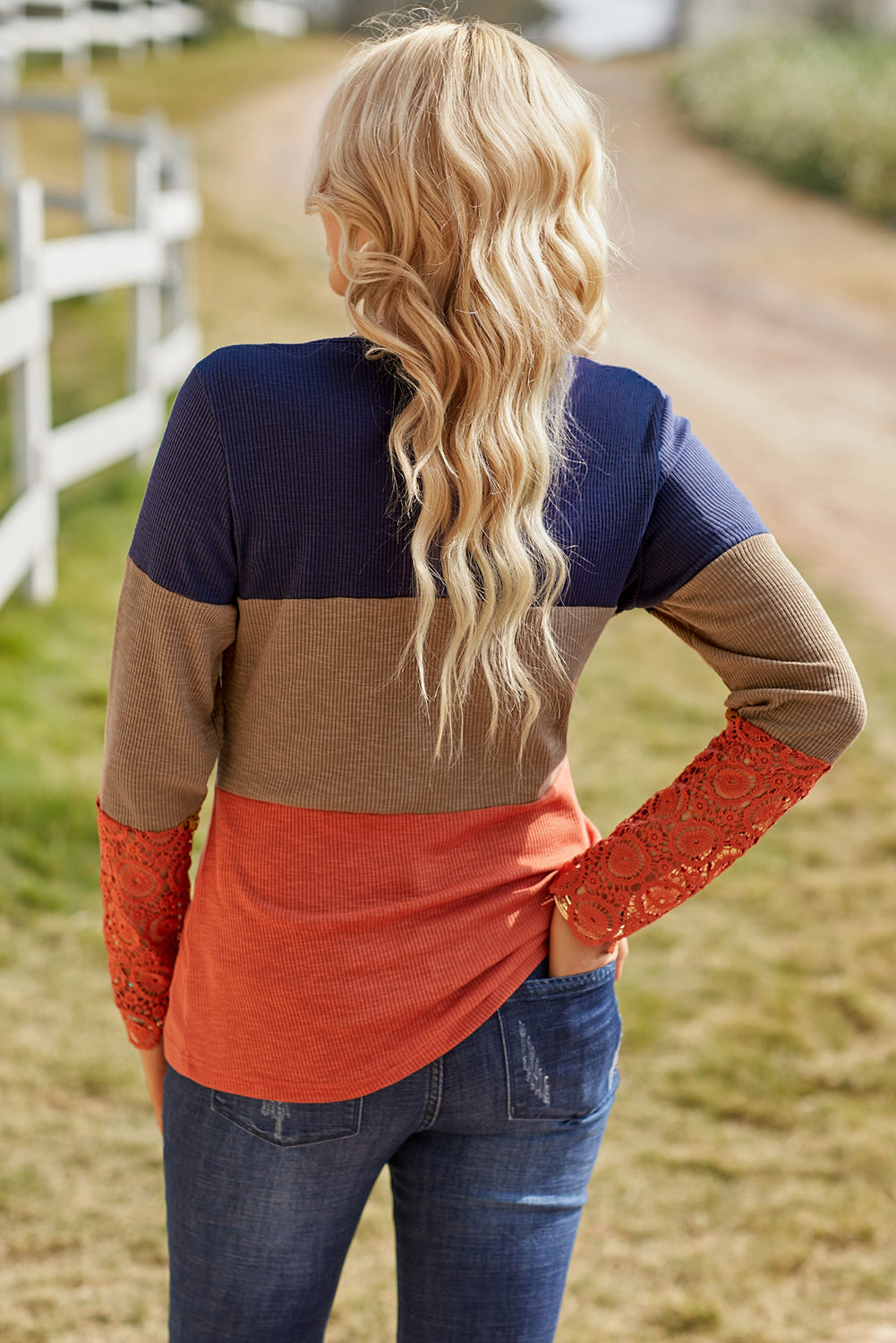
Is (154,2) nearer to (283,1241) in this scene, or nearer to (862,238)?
(862,238)

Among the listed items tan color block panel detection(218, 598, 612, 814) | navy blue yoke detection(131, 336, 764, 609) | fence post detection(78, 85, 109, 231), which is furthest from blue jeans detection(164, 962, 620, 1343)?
fence post detection(78, 85, 109, 231)

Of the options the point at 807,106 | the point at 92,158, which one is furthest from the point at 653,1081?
the point at 807,106

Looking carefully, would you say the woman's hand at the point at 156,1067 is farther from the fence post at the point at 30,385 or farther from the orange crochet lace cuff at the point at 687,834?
the fence post at the point at 30,385

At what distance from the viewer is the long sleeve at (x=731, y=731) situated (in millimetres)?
1289

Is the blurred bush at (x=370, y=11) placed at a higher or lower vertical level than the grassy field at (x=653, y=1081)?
higher

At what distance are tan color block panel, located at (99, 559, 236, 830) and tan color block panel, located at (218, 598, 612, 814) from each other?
1.1 inches

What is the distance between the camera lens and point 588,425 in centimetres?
124

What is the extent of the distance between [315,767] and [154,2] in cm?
2432

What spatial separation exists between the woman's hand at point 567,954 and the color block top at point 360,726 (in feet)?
0.07

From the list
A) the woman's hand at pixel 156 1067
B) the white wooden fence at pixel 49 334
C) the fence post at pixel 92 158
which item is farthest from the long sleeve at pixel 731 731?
the fence post at pixel 92 158

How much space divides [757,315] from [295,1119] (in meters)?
10.9

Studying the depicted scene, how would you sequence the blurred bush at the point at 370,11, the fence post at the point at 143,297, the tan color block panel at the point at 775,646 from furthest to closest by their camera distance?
1. the blurred bush at the point at 370,11
2. the fence post at the point at 143,297
3. the tan color block panel at the point at 775,646

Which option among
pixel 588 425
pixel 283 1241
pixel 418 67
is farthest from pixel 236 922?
pixel 418 67

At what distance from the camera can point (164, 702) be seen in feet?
4.15
